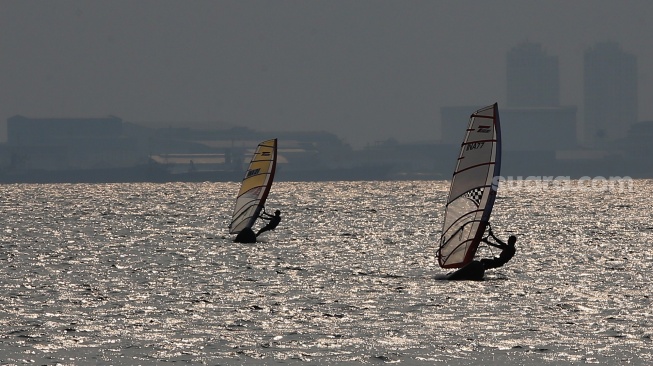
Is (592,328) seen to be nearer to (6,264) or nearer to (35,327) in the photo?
(35,327)

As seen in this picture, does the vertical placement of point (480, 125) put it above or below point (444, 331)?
above

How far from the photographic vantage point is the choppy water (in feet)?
91.0

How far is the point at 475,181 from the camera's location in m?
40.3

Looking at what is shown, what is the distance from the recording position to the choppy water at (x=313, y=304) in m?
27.7

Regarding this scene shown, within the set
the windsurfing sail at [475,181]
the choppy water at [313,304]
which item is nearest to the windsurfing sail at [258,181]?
the choppy water at [313,304]

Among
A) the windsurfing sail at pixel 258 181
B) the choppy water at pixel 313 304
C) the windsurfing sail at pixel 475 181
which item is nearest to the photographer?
the choppy water at pixel 313 304

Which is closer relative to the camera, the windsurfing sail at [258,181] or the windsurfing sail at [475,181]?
the windsurfing sail at [475,181]

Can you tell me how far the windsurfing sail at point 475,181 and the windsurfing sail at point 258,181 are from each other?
19.5 metres

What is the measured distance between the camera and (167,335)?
30016 millimetres

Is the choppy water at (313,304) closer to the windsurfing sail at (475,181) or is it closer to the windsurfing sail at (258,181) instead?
the windsurfing sail at (475,181)

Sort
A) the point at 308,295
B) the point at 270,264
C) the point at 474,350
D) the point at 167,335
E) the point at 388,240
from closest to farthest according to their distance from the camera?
the point at 474,350, the point at 167,335, the point at 308,295, the point at 270,264, the point at 388,240

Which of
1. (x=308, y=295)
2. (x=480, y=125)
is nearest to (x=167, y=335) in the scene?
(x=308, y=295)

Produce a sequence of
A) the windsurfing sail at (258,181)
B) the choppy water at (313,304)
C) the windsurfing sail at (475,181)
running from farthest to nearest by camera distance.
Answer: the windsurfing sail at (258,181) → the windsurfing sail at (475,181) → the choppy water at (313,304)

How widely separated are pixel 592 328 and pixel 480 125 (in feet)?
34.8
